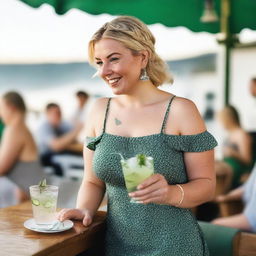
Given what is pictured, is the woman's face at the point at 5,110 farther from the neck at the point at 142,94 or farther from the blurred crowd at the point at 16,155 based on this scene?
the neck at the point at 142,94

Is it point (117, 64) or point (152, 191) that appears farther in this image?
point (117, 64)

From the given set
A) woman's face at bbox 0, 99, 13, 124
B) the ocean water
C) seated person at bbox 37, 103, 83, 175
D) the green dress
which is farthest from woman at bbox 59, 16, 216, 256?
the ocean water

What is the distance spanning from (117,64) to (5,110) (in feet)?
8.54

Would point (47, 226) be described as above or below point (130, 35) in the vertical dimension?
below

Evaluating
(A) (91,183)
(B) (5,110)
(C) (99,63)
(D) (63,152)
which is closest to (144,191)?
(A) (91,183)

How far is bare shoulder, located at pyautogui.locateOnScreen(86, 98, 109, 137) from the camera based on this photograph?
2002mm

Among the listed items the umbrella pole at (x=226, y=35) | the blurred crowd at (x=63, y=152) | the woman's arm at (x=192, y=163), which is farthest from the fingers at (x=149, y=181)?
the umbrella pole at (x=226, y=35)

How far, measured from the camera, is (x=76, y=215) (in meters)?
1.91

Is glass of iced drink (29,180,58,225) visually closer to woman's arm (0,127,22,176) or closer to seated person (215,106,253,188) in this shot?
woman's arm (0,127,22,176)

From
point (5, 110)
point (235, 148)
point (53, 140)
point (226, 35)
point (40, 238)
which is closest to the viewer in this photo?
point (40, 238)

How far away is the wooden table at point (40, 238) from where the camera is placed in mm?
1578

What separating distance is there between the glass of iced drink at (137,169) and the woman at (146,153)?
21 cm

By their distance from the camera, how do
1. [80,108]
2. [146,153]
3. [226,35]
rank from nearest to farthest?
1. [146,153]
2. [226,35]
3. [80,108]

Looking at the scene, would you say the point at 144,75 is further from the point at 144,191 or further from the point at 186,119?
the point at 144,191
